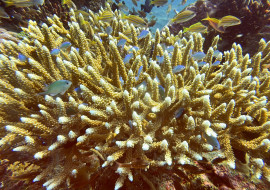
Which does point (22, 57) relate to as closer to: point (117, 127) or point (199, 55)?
point (117, 127)

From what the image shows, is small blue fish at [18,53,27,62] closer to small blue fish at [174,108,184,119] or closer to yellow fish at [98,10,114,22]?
yellow fish at [98,10,114,22]

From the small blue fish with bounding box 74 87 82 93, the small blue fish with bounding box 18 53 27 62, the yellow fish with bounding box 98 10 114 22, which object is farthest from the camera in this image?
the yellow fish with bounding box 98 10 114 22

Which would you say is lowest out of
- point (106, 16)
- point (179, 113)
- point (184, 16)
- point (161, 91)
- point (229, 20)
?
point (179, 113)

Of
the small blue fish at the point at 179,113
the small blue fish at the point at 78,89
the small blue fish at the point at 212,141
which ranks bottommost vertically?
the small blue fish at the point at 212,141

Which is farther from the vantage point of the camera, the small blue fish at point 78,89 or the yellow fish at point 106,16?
the yellow fish at point 106,16

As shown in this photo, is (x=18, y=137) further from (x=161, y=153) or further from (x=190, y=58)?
(x=190, y=58)

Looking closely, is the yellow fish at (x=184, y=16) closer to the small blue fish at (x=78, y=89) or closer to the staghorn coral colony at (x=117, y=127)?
the staghorn coral colony at (x=117, y=127)

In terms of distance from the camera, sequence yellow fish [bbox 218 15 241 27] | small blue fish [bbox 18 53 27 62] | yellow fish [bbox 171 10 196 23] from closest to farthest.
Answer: small blue fish [bbox 18 53 27 62] → yellow fish [bbox 218 15 241 27] → yellow fish [bbox 171 10 196 23]

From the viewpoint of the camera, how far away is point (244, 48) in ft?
18.3

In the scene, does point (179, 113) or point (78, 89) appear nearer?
point (179, 113)

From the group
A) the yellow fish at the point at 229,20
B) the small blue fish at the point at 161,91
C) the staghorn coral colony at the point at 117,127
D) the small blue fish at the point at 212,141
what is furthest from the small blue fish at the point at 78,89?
the yellow fish at the point at 229,20

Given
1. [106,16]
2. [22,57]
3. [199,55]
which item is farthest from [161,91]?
[106,16]

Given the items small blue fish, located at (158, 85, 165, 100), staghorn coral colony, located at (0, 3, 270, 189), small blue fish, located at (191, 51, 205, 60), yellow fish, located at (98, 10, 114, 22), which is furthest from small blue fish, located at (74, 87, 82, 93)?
yellow fish, located at (98, 10, 114, 22)

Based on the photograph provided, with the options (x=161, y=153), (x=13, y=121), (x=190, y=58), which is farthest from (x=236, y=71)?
(x=13, y=121)
